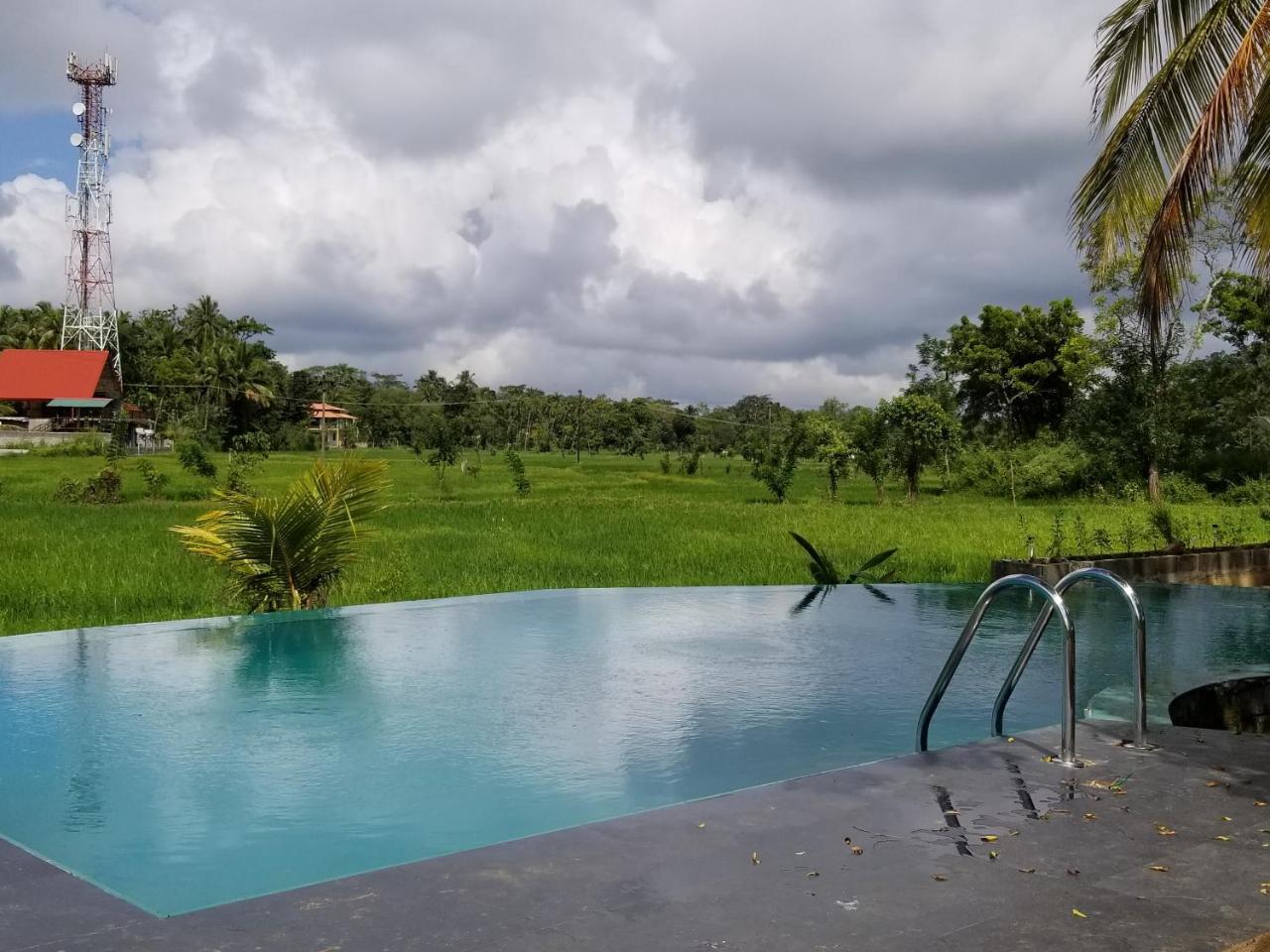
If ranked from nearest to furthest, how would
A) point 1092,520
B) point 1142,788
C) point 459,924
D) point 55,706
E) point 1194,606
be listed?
point 459,924 → point 1142,788 → point 55,706 → point 1194,606 → point 1092,520

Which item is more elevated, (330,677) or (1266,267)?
(1266,267)

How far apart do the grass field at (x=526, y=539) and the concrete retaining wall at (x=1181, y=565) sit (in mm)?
1517

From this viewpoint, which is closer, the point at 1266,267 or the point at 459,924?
the point at 459,924

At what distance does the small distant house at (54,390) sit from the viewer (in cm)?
3788

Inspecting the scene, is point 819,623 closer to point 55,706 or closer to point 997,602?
point 997,602

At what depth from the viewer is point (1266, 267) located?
6645 millimetres

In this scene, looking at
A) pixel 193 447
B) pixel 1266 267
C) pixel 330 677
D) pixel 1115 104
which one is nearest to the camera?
pixel 330 677

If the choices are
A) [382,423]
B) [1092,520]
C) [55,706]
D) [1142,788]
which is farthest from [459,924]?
[382,423]

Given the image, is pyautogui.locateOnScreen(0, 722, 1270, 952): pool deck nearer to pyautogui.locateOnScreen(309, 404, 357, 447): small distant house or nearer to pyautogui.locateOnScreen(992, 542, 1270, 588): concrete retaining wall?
pyautogui.locateOnScreen(992, 542, 1270, 588): concrete retaining wall

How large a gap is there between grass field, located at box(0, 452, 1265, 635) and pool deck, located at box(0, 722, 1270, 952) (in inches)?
225

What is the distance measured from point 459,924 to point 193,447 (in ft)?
73.1

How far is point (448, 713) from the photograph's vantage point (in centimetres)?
456

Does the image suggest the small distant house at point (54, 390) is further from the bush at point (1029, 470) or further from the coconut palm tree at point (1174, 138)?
the coconut palm tree at point (1174, 138)

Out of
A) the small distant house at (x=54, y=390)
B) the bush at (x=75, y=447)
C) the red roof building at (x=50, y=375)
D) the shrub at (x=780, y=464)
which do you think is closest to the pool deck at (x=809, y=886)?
the shrub at (x=780, y=464)
